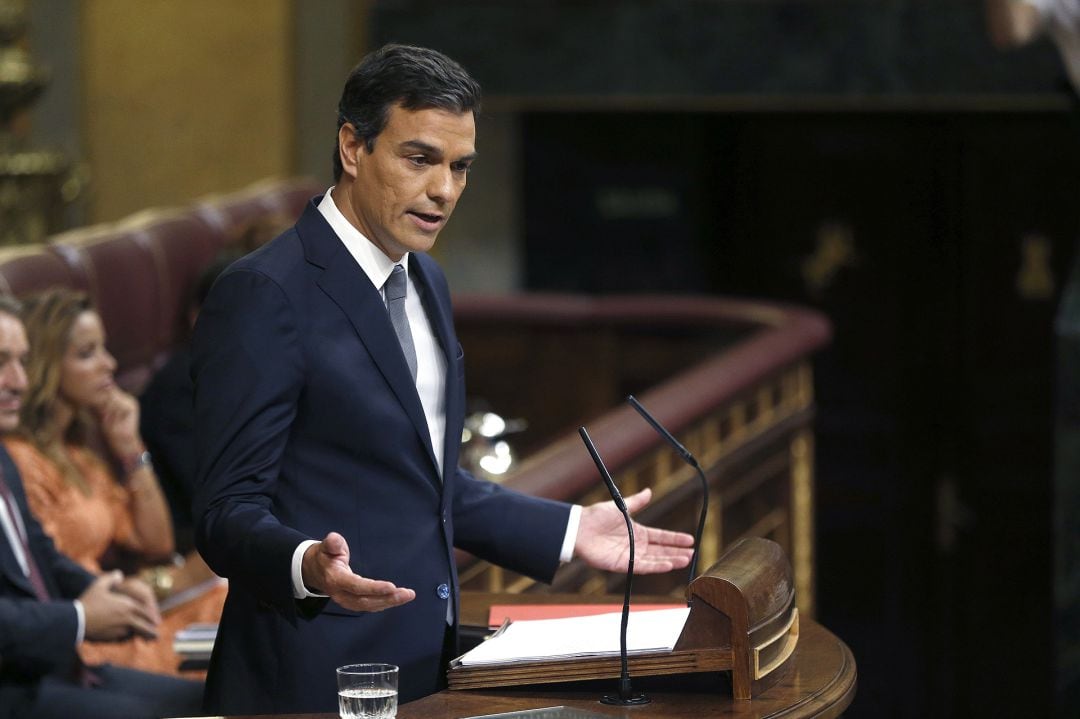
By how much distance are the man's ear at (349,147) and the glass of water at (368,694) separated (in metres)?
0.55

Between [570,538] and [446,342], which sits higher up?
[446,342]

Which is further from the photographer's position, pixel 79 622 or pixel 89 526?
pixel 89 526

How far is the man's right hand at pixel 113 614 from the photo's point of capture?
2.69 m

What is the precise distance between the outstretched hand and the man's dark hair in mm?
543

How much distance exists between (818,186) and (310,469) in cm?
648

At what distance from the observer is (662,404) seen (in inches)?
164

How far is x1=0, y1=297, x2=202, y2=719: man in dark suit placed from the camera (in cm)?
259

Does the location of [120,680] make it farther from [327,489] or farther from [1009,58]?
[1009,58]

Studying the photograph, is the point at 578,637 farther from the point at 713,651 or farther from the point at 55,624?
the point at 55,624

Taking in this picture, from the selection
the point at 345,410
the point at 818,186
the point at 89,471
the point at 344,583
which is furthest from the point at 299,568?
the point at 818,186

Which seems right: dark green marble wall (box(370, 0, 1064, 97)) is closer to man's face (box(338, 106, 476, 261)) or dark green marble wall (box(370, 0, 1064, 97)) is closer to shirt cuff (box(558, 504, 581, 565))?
shirt cuff (box(558, 504, 581, 565))

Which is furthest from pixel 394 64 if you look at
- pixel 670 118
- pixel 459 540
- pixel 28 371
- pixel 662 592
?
pixel 670 118

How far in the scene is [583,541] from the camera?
2180 millimetres

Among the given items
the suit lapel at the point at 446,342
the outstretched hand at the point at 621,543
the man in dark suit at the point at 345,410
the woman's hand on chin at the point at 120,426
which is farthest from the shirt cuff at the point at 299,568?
the woman's hand on chin at the point at 120,426
